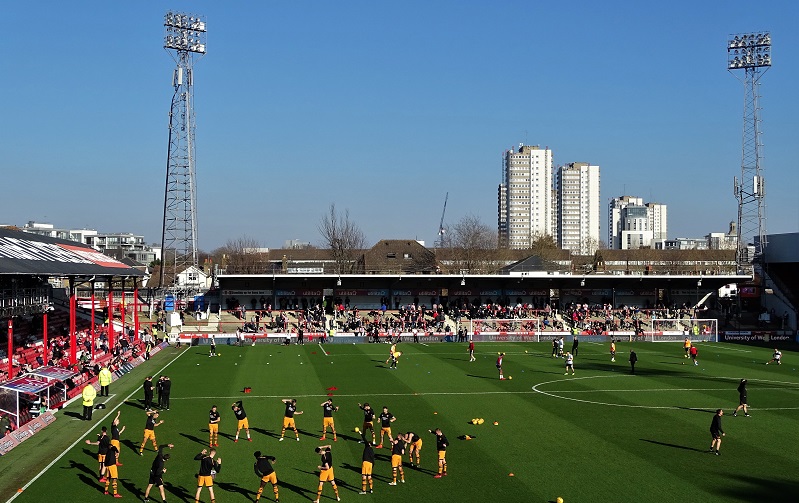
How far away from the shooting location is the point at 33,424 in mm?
27984

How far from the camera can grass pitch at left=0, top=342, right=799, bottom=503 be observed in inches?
830

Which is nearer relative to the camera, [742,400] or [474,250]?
[742,400]

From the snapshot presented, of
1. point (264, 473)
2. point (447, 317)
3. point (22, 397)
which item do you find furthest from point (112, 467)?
point (447, 317)

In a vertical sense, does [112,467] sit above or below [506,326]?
below

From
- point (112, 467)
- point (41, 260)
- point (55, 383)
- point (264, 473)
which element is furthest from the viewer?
point (41, 260)

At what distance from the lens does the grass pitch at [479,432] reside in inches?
830

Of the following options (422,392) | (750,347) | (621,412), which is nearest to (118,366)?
(422,392)

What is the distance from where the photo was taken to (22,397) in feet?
97.7

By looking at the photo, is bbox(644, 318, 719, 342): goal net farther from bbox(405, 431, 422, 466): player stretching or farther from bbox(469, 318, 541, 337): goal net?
bbox(405, 431, 422, 466): player stretching

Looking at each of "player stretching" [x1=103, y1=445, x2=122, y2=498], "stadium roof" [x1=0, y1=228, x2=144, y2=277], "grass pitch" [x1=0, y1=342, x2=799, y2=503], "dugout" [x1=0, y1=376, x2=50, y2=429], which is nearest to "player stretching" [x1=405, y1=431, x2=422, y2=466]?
"grass pitch" [x1=0, y1=342, x2=799, y2=503]

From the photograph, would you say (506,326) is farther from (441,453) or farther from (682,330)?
(441,453)

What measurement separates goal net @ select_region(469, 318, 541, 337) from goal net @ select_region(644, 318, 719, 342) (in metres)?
9.43

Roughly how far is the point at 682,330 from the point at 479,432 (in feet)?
151

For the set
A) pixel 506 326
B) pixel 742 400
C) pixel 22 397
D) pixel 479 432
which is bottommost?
pixel 479 432
